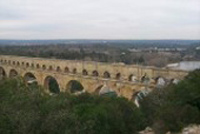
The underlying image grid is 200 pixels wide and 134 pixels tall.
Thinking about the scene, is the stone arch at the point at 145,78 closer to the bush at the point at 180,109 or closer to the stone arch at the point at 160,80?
the stone arch at the point at 160,80

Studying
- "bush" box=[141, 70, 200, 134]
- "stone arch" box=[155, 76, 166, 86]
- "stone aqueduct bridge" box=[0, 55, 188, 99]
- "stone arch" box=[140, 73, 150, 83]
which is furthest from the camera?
"stone arch" box=[140, 73, 150, 83]

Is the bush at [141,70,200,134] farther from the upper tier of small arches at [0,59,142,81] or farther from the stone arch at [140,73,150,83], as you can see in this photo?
the upper tier of small arches at [0,59,142,81]

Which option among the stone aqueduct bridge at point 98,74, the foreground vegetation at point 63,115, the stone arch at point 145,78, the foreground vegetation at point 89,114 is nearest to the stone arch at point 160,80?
the stone aqueduct bridge at point 98,74

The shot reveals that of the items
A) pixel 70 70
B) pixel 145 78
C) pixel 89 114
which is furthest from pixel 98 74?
pixel 89 114

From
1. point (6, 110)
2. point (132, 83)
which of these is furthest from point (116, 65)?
point (6, 110)

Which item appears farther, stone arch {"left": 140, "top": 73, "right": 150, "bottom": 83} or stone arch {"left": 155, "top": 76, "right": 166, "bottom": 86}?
stone arch {"left": 140, "top": 73, "right": 150, "bottom": 83}

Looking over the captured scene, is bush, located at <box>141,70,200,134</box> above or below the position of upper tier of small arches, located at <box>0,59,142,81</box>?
above

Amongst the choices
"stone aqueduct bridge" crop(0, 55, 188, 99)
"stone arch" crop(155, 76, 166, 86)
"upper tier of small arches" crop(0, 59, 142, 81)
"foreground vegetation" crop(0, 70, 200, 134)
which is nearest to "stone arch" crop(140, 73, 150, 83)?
"stone aqueduct bridge" crop(0, 55, 188, 99)

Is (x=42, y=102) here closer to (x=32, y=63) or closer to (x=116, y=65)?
(x=116, y=65)

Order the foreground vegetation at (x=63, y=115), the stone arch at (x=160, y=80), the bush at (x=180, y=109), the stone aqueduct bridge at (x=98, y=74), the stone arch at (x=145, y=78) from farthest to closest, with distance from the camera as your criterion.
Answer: the stone arch at (x=145, y=78), the stone arch at (x=160, y=80), the stone aqueduct bridge at (x=98, y=74), the bush at (x=180, y=109), the foreground vegetation at (x=63, y=115)
